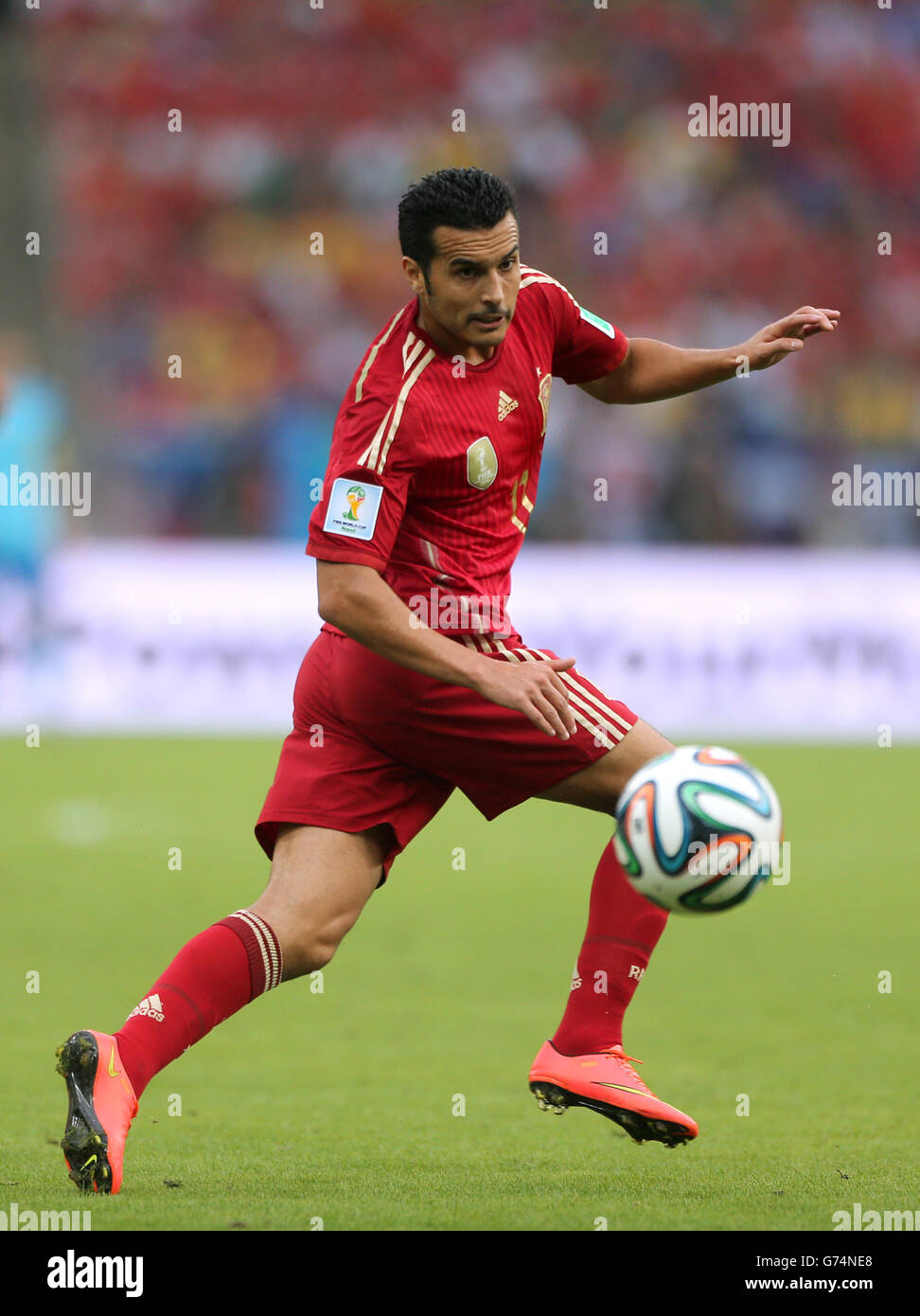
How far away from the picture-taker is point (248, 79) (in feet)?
71.9

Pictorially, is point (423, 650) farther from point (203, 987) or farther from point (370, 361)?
point (203, 987)

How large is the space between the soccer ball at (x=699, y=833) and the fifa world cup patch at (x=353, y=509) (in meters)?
0.83

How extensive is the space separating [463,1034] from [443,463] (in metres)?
2.55

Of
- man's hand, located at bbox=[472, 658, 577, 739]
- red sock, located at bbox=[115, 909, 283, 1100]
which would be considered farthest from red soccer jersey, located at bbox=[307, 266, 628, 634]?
red sock, located at bbox=[115, 909, 283, 1100]

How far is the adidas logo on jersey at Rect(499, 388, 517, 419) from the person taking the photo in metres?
4.67

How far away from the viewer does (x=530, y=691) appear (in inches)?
170

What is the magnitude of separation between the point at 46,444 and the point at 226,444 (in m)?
4.37

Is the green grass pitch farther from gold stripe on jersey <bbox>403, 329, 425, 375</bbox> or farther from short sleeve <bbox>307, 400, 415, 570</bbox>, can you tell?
gold stripe on jersey <bbox>403, 329, 425, 375</bbox>

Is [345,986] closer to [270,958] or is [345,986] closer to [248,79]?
[270,958]

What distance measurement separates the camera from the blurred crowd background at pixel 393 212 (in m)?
19.6

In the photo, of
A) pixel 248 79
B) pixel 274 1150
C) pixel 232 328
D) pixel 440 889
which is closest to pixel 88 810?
pixel 440 889

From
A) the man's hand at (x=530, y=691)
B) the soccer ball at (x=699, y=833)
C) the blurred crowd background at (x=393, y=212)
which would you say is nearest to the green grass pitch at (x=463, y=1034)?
the soccer ball at (x=699, y=833)

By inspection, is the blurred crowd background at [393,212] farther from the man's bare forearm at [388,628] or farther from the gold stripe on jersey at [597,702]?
the man's bare forearm at [388,628]

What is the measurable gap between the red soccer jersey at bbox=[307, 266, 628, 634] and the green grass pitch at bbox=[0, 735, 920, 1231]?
137 centimetres
